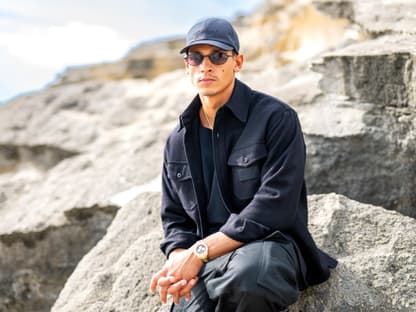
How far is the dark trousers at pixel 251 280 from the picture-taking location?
2752mm

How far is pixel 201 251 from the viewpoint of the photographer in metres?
2.96

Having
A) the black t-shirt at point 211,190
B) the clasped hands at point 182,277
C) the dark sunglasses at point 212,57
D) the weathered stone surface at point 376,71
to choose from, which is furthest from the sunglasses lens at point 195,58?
the weathered stone surface at point 376,71

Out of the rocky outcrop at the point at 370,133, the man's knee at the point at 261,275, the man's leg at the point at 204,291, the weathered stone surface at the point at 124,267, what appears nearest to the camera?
the man's knee at the point at 261,275

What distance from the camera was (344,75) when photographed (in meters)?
4.91

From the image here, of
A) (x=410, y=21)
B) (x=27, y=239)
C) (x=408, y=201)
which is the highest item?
(x=410, y=21)

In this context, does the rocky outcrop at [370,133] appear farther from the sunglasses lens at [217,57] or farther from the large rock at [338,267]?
the sunglasses lens at [217,57]

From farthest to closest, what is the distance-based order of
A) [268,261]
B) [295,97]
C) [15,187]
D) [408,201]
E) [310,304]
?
[15,187] → [295,97] → [408,201] → [310,304] → [268,261]

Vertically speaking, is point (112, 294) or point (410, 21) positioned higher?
point (410, 21)

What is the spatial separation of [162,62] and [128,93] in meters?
9.21

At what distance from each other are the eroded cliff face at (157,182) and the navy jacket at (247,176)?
39 centimetres

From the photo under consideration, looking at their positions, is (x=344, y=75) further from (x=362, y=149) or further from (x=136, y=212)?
(x=136, y=212)

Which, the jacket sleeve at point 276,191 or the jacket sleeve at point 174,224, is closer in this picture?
the jacket sleeve at point 276,191

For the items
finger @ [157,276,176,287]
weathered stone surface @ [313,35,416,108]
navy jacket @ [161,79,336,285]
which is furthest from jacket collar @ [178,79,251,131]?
weathered stone surface @ [313,35,416,108]

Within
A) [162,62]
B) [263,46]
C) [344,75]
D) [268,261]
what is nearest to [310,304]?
[268,261]
